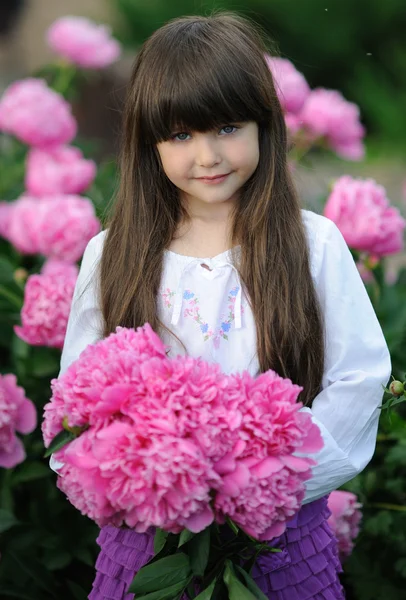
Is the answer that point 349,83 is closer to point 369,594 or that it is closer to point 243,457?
point 369,594

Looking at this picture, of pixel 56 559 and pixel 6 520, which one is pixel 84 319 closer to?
pixel 6 520

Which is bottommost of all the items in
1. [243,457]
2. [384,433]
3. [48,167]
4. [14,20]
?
[14,20]

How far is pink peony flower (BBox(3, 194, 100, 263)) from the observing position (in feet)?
8.09

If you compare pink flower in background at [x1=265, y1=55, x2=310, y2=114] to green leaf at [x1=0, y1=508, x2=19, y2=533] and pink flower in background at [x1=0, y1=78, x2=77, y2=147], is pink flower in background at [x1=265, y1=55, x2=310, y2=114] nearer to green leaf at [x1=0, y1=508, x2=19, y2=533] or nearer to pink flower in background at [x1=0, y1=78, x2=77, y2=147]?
pink flower in background at [x1=0, y1=78, x2=77, y2=147]

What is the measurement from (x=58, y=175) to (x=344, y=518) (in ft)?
4.45

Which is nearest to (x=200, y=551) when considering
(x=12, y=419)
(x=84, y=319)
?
(x=84, y=319)

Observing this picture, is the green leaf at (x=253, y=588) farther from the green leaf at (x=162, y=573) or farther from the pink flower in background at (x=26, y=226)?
the pink flower in background at (x=26, y=226)

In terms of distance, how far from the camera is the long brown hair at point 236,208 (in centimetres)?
155

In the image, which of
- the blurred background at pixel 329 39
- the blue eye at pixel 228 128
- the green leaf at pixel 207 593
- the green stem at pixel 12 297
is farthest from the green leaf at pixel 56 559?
the blurred background at pixel 329 39

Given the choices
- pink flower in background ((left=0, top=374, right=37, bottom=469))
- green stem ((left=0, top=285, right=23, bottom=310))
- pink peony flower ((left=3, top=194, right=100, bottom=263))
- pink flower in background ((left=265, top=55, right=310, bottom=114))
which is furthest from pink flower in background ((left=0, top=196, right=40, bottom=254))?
pink flower in background ((left=265, top=55, right=310, bottom=114))

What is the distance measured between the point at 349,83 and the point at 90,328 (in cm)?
799

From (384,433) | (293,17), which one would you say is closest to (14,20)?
(293,17)

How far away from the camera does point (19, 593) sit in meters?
2.09

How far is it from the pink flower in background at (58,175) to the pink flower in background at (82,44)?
539 millimetres
